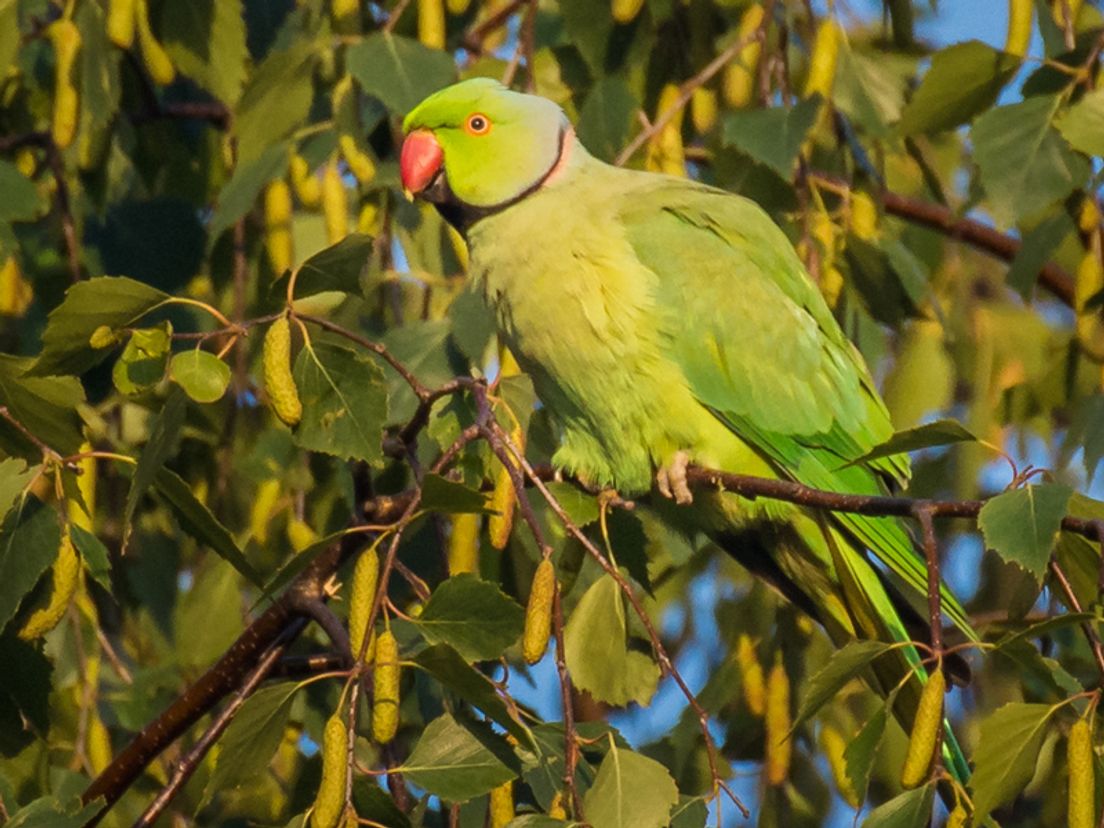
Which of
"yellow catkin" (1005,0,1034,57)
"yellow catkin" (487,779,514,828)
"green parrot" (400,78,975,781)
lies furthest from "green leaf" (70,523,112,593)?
"yellow catkin" (1005,0,1034,57)

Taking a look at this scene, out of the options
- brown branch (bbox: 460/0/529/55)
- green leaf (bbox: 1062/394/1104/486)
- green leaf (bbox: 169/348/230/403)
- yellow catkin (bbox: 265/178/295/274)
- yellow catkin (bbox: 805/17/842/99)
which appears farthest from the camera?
brown branch (bbox: 460/0/529/55)

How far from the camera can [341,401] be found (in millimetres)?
1881

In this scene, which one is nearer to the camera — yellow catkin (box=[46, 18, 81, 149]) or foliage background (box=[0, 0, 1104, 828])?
foliage background (box=[0, 0, 1104, 828])

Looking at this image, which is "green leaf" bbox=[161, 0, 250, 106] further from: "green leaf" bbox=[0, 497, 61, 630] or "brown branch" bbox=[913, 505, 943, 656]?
"brown branch" bbox=[913, 505, 943, 656]

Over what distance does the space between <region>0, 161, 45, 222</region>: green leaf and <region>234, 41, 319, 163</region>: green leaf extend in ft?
1.40

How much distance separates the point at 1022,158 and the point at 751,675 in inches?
37.6

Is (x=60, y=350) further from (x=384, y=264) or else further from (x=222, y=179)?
(x=222, y=179)

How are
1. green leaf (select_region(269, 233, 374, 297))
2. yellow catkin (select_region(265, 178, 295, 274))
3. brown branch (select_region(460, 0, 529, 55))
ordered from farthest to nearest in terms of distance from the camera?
brown branch (select_region(460, 0, 529, 55)) → yellow catkin (select_region(265, 178, 295, 274)) → green leaf (select_region(269, 233, 374, 297))

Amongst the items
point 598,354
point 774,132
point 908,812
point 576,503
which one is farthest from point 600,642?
point 774,132

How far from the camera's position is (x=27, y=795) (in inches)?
84.5

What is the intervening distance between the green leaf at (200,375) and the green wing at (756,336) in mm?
1024

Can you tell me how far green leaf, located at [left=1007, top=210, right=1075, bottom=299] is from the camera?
2.65m

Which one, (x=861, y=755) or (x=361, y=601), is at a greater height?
(x=361, y=601)

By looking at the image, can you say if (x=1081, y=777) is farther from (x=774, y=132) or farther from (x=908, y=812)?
(x=774, y=132)
